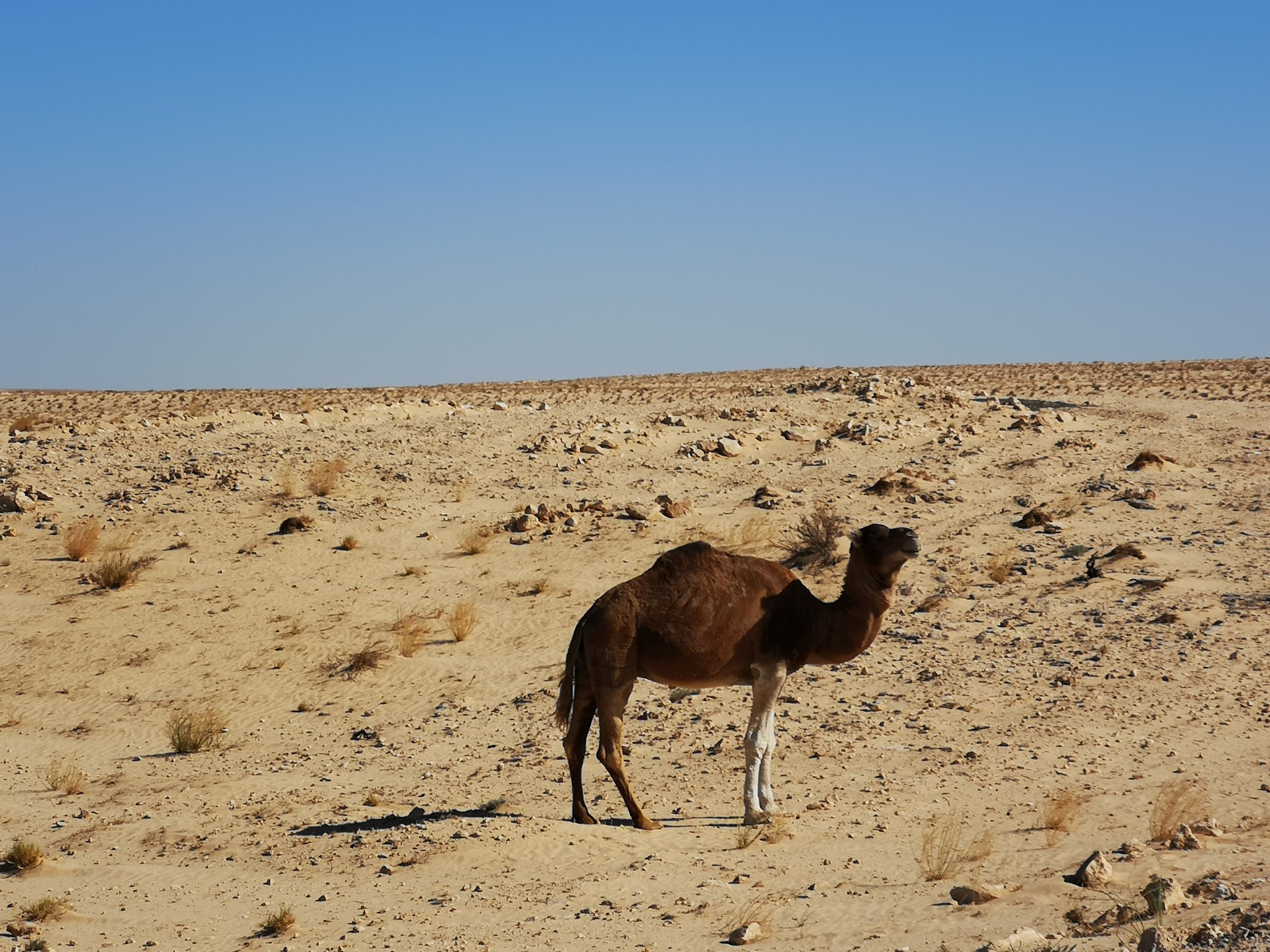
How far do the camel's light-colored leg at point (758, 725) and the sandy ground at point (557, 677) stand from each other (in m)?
0.38

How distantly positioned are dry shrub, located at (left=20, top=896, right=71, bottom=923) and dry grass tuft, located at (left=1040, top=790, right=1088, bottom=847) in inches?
300

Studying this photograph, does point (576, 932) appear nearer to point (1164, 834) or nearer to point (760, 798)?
point (760, 798)

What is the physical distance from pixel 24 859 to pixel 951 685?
986 cm

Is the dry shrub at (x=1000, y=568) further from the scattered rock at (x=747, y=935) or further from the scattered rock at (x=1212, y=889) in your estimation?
the scattered rock at (x=747, y=935)

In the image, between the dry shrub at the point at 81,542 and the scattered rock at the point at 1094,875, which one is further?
the dry shrub at the point at 81,542

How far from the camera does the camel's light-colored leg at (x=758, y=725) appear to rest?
10477mm

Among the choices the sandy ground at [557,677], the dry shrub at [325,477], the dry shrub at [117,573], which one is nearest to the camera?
the sandy ground at [557,677]

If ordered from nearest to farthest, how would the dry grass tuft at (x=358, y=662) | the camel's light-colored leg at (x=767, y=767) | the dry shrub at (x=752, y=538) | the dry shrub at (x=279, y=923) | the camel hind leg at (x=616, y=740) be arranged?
the dry shrub at (x=279, y=923) → the camel hind leg at (x=616, y=740) → the camel's light-colored leg at (x=767, y=767) → the dry grass tuft at (x=358, y=662) → the dry shrub at (x=752, y=538)

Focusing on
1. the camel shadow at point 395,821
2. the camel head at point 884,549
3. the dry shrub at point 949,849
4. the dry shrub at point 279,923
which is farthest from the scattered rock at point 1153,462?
the dry shrub at point 279,923

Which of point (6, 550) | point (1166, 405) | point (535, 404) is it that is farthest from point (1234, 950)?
point (535, 404)

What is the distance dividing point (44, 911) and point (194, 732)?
5383 millimetres

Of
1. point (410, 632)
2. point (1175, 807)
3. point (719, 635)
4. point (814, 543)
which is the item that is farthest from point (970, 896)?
point (814, 543)

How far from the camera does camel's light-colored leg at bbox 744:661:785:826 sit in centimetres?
1048

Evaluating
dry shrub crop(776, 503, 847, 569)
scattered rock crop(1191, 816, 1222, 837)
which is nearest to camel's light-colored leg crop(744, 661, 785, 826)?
scattered rock crop(1191, 816, 1222, 837)
